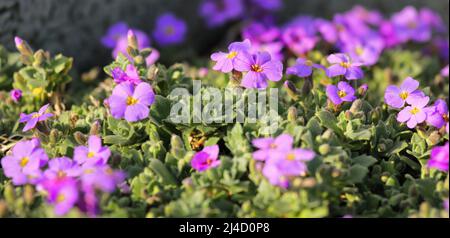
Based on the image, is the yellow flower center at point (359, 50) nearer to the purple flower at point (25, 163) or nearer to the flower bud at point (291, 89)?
the flower bud at point (291, 89)

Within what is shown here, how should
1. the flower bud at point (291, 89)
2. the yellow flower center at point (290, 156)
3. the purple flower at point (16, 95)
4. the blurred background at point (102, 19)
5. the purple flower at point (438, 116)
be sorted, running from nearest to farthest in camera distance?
the yellow flower center at point (290, 156)
the purple flower at point (438, 116)
the flower bud at point (291, 89)
the purple flower at point (16, 95)
the blurred background at point (102, 19)

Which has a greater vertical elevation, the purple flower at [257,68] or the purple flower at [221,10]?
the purple flower at [221,10]

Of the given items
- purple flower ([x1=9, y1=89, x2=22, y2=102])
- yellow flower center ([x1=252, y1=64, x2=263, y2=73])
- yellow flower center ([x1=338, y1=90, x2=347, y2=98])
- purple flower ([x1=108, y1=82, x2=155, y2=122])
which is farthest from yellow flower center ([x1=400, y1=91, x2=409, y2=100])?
purple flower ([x1=9, y1=89, x2=22, y2=102])

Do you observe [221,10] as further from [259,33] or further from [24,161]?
[24,161]

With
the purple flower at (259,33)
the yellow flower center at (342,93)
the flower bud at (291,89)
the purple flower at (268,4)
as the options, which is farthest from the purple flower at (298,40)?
the yellow flower center at (342,93)

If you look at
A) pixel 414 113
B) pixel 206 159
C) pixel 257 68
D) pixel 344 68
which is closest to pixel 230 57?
pixel 257 68

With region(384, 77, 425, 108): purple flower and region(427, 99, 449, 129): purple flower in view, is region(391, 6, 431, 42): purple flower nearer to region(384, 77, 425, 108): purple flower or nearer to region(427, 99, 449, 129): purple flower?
region(384, 77, 425, 108): purple flower

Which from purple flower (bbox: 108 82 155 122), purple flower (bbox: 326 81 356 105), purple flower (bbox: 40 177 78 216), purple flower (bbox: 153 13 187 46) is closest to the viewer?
purple flower (bbox: 40 177 78 216)
